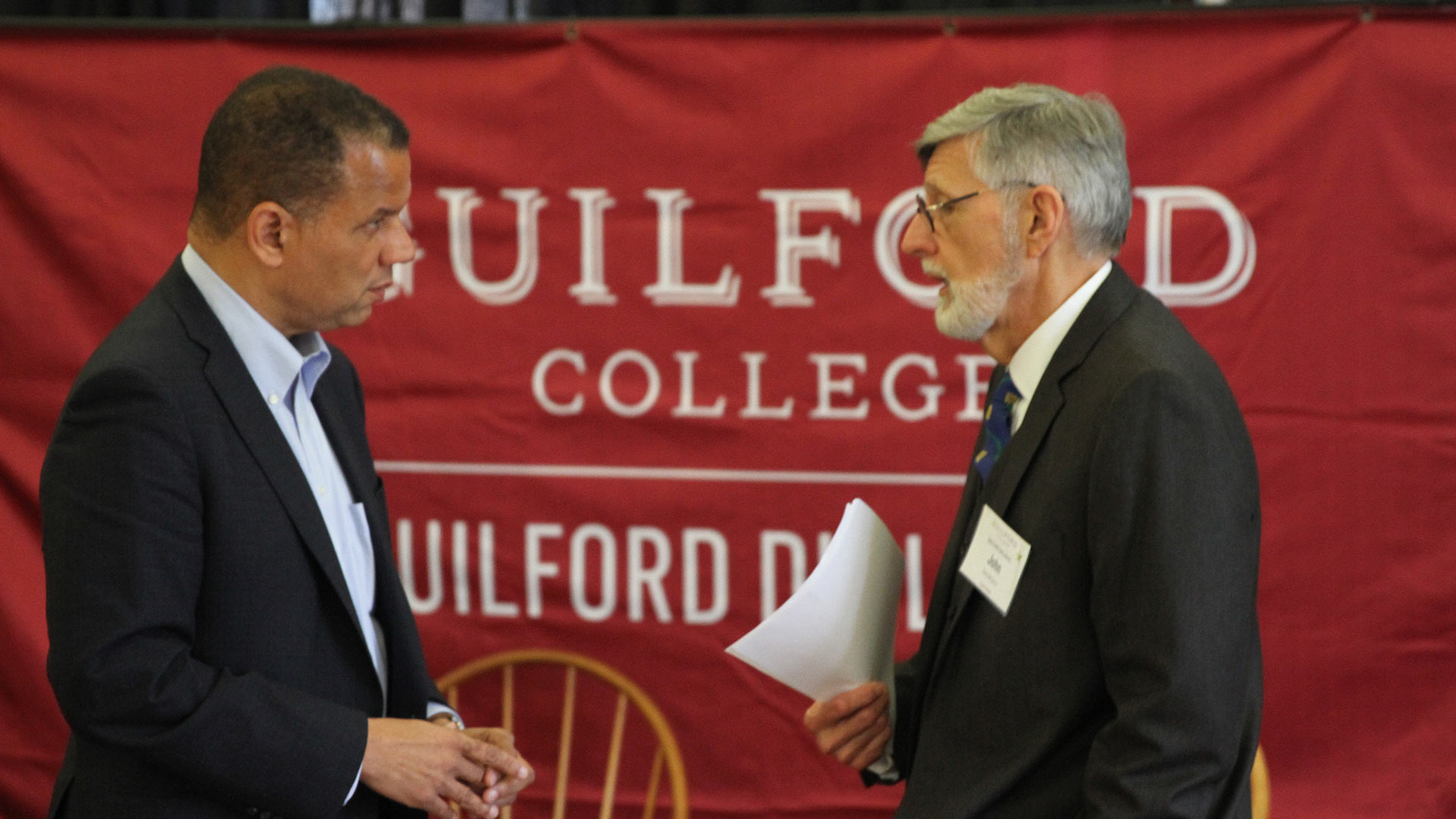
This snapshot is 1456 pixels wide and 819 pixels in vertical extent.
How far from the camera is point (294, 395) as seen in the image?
165 centimetres

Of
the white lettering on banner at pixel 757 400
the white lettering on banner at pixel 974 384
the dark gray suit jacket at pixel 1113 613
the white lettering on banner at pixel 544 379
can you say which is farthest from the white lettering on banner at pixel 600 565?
the dark gray suit jacket at pixel 1113 613

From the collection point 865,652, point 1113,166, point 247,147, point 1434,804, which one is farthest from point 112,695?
point 1434,804

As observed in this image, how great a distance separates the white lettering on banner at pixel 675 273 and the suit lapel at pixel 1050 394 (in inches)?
49.3

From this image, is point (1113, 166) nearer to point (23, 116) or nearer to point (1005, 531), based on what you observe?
point (1005, 531)

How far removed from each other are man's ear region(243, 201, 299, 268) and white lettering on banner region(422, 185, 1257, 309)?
114 centimetres

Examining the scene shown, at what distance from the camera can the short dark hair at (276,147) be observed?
1534 millimetres

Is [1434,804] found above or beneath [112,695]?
beneath

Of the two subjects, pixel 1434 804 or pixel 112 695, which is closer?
pixel 112 695

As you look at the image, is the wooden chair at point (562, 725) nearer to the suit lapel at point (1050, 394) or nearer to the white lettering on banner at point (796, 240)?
the white lettering on banner at point (796, 240)

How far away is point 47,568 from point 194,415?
234 millimetres

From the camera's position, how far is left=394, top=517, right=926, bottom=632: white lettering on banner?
2740 millimetres

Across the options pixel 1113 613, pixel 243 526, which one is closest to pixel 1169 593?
pixel 1113 613

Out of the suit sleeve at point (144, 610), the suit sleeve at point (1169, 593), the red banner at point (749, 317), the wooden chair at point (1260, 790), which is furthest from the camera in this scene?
the red banner at point (749, 317)

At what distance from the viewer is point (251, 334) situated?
1584mm
